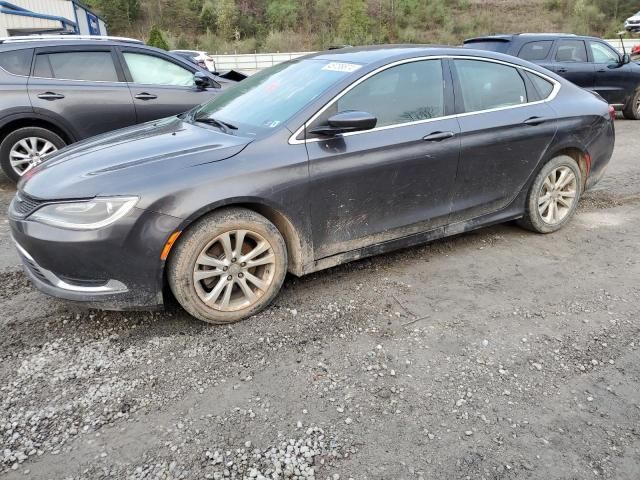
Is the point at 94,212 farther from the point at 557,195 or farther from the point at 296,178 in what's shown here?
the point at 557,195

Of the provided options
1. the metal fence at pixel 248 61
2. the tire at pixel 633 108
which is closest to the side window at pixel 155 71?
the tire at pixel 633 108

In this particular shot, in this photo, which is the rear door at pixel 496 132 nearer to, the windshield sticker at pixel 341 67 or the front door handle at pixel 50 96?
the windshield sticker at pixel 341 67

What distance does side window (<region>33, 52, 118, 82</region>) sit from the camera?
5.96 m

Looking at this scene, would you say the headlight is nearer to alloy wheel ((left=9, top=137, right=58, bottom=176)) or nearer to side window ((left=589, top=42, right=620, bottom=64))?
alloy wheel ((left=9, top=137, right=58, bottom=176))

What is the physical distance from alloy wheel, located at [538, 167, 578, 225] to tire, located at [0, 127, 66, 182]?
17.3 ft

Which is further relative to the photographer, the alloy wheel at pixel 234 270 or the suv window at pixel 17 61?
the suv window at pixel 17 61

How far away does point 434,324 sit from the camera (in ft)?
10.5

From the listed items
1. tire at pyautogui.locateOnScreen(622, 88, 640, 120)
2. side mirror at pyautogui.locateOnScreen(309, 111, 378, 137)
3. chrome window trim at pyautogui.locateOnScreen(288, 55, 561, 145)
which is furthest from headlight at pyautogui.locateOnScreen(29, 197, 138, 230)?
tire at pyautogui.locateOnScreen(622, 88, 640, 120)

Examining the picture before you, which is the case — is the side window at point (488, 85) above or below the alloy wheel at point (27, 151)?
above

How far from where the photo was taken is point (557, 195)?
4.62 meters

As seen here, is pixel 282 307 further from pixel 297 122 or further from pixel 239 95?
pixel 239 95

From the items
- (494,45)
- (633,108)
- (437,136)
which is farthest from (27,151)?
(633,108)

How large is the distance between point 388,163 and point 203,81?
147 inches

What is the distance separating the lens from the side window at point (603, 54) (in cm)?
1012
